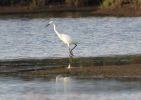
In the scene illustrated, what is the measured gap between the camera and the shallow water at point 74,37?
1015 inches

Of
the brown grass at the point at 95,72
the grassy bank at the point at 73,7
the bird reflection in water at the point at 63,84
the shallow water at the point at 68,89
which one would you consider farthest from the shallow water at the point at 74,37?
the shallow water at the point at 68,89

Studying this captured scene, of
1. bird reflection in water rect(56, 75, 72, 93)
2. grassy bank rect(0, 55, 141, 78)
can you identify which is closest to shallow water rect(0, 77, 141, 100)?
bird reflection in water rect(56, 75, 72, 93)

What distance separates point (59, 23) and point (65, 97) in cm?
2390

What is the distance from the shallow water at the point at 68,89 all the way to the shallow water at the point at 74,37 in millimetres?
5762

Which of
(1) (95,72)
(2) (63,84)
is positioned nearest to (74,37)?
(1) (95,72)

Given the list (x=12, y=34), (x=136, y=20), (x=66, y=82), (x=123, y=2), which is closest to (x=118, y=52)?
(x=66, y=82)

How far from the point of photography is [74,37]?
32.2 m

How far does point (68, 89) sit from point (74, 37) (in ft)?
Answer: 47.5

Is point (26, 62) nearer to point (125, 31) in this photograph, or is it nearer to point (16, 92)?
point (16, 92)

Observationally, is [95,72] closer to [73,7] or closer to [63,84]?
[63,84]

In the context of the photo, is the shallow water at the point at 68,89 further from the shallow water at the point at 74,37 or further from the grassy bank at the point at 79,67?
the shallow water at the point at 74,37

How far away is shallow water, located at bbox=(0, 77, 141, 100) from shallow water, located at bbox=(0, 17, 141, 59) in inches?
227

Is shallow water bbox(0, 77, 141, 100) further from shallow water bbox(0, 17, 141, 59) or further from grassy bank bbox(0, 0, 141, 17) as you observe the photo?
grassy bank bbox(0, 0, 141, 17)

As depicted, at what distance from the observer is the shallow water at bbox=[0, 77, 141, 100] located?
16.7 meters
